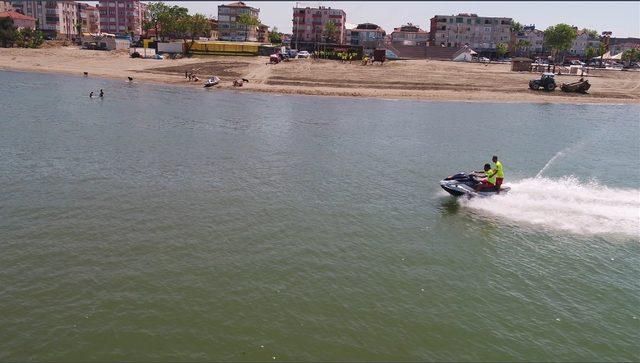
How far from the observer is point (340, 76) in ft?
322

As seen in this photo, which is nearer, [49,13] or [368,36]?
[49,13]

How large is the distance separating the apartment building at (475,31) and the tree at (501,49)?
4309mm

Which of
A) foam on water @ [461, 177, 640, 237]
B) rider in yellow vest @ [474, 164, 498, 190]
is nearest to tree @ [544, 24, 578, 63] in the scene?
foam on water @ [461, 177, 640, 237]

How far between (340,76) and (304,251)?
256 feet

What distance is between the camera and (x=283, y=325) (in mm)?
17906

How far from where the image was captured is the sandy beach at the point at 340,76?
286ft

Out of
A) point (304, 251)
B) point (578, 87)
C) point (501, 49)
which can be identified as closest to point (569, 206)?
point (304, 251)

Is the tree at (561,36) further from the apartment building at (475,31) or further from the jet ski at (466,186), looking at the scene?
the jet ski at (466,186)

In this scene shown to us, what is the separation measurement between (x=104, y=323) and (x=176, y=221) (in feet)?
30.7

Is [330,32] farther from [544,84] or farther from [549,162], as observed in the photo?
[549,162]

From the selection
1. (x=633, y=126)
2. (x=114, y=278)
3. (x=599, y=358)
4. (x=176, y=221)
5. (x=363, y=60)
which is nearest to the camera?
(x=599, y=358)

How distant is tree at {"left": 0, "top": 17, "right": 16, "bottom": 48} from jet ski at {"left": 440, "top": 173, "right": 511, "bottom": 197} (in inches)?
5677

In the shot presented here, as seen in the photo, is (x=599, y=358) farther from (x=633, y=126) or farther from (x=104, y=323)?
(x=633, y=126)

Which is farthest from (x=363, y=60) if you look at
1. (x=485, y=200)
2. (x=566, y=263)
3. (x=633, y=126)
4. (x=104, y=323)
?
(x=104, y=323)
